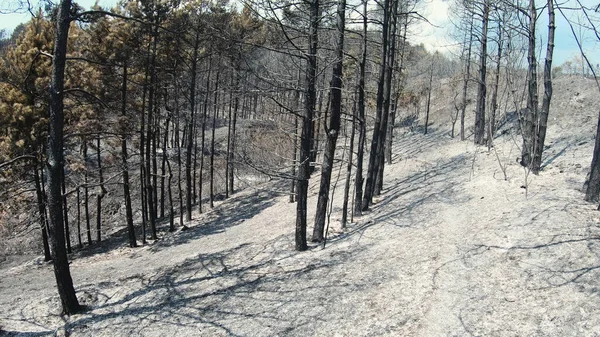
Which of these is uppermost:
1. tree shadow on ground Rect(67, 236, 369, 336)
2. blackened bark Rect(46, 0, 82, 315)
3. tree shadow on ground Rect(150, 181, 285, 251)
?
blackened bark Rect(46, 0, 82, 315)

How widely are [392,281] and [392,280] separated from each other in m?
0.04

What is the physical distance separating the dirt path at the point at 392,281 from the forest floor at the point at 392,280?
29mm

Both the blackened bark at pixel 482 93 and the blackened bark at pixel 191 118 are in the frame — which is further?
the blackened bark at pixel 482 93

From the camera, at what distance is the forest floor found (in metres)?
6.30

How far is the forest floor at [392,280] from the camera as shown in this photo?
6305 millimetres

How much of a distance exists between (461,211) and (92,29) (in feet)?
51.0

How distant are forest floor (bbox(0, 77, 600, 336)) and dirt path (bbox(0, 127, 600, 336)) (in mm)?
29

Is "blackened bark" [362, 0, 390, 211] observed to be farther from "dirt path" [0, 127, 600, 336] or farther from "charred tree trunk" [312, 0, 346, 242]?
"charred tree trunk" [312, 0, 346, 242]

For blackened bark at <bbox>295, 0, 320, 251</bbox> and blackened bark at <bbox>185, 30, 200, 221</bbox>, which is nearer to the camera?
blackened bark at <bbox>295, 0, 320, 251</bbox>

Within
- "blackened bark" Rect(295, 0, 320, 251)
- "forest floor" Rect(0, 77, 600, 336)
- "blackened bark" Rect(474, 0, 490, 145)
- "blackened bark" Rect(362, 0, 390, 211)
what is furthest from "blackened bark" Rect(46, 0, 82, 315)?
"blackened bark" Rect(474, 0, 490, 145)

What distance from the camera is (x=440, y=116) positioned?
43.4m

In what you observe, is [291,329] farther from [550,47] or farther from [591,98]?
[591,98]

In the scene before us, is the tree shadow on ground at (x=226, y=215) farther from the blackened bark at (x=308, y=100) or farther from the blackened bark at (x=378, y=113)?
the blackened bark at (x=308, y=100)

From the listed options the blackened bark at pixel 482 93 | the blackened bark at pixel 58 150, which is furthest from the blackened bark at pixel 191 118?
the blackened bark at pixel 482 93
